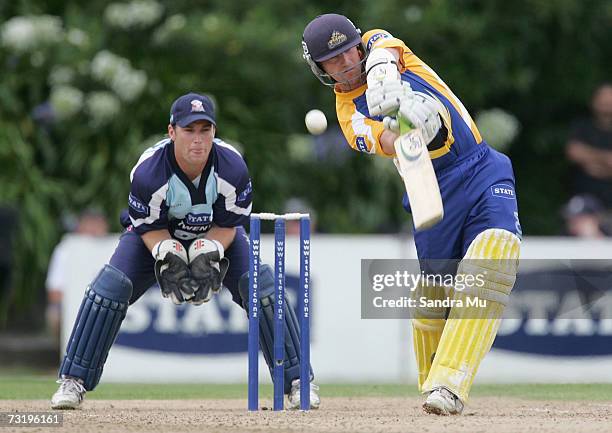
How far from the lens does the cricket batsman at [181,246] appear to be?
641 centimetres

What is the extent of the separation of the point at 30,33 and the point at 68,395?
595 centimetres

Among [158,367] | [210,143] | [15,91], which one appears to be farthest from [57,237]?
[210,143]

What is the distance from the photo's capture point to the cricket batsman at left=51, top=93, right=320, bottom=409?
6.41 metres

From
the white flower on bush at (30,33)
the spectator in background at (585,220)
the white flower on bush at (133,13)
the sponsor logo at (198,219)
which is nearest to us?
the sponsor logo at (198,219)

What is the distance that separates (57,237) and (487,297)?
6904 millimetres

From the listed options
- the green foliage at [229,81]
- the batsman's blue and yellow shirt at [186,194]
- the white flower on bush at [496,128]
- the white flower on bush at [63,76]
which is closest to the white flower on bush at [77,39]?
the green foliage at [229,81]

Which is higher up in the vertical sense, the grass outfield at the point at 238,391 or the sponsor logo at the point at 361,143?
the sponsor logo at the point at 361,143

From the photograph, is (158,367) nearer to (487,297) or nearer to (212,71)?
(212,71)

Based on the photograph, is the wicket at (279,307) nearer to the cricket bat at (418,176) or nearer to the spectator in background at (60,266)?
the cricket bat at (418,176)

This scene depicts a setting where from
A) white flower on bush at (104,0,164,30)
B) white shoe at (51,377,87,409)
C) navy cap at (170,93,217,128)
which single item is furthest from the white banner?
navy cap at (170,93,217,128)

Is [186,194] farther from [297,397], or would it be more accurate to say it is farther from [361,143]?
[297,397]

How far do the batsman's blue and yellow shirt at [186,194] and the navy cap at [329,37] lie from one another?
78 cm

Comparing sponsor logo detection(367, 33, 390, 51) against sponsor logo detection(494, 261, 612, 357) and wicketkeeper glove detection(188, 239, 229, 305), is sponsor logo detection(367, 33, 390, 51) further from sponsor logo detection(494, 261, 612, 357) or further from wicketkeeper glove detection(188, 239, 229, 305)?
sponsor logo detection(494, 261, 612, 357)

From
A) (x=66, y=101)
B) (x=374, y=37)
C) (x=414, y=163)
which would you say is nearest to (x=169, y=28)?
(x=66, y=101)
